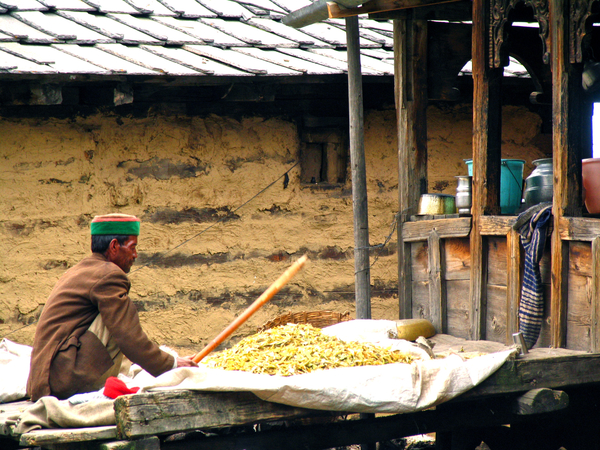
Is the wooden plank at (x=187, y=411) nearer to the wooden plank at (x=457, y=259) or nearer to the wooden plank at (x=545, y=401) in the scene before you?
the wooden plank at (x=545, y=401)

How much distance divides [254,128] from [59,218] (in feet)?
5.82

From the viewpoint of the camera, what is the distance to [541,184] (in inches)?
172

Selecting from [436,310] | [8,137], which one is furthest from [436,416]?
[8,137]

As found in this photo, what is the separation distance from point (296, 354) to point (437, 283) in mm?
1759

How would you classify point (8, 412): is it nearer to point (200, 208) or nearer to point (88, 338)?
point (88, 338)

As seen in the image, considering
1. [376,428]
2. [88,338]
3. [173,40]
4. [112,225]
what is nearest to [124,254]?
[112,225]

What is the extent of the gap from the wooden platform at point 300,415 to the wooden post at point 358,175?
0.77 metres

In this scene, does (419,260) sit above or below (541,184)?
below

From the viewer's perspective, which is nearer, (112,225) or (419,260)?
(112,225)

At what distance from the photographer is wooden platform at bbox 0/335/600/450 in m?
2.87

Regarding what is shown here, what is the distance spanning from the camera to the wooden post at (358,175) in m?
5.21

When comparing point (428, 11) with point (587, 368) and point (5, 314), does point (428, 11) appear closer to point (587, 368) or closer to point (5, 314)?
point (587, 368)

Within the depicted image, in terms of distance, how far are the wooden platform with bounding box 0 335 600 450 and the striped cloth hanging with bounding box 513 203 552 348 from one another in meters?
0.18

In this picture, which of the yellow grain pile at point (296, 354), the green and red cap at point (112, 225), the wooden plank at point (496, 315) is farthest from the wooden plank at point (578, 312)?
the green and red cap at point (112, 225)
